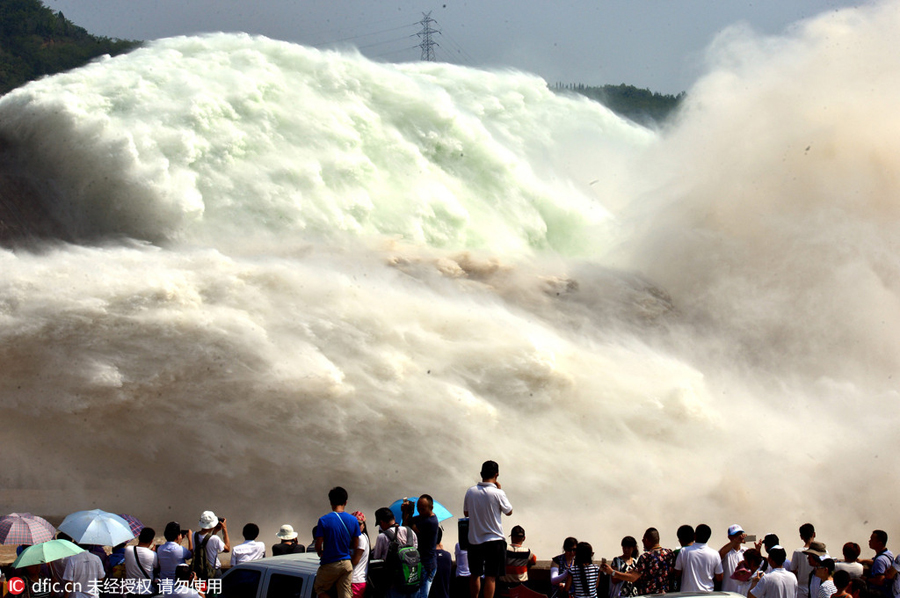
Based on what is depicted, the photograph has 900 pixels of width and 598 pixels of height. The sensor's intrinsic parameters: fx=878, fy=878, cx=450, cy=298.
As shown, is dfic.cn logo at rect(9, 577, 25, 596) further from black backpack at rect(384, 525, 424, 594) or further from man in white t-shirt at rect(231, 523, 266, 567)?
black backpack at rect(384, 525, 424, 594)

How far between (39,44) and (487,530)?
80.7 metres

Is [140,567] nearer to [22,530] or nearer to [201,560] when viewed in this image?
[201,560]

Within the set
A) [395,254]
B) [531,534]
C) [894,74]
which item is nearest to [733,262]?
[894,74]

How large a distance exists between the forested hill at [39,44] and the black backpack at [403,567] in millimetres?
71471

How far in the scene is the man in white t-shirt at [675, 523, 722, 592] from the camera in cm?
782

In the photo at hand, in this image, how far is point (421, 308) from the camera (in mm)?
16234

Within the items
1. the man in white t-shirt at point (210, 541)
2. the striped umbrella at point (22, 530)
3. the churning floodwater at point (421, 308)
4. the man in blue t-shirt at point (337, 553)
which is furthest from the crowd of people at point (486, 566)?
the churning floodwater at point (421, 308)

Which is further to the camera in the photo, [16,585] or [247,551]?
[247,551]

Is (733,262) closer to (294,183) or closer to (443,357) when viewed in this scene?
(443,357)

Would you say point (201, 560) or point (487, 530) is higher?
point (487, 530)

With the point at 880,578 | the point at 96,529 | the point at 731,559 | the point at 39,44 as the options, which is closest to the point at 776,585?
the point at 731,559

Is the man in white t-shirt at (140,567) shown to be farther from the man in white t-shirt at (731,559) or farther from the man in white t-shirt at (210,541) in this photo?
the man in white t-shirt at (731,559)

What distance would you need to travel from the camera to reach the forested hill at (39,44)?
7175 cm

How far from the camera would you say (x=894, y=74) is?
69.6 ft
